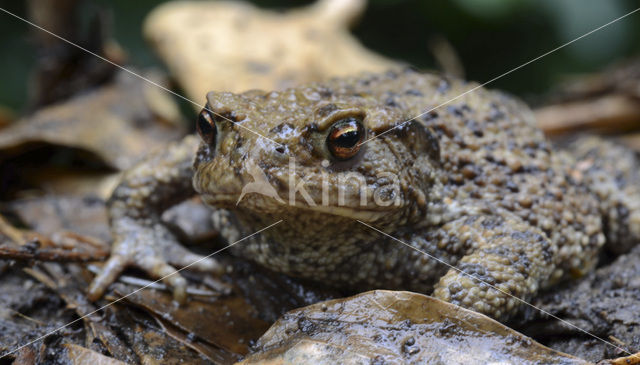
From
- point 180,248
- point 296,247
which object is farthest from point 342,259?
point 180,248

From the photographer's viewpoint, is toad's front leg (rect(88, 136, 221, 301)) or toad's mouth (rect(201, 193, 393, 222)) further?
toad's front leg (rect(88, 136, 221, 301))

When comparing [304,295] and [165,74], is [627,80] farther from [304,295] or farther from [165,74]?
[165,74]

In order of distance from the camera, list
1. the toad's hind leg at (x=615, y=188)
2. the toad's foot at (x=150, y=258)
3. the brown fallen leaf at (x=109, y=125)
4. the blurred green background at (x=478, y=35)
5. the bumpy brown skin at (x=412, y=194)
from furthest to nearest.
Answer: the blurred green background at (x=478, y=35) < the brown fallen leaf at (x=109, y=125) < the toad's hind leg at (x=615, y=188) < the toad's foot at (x=150, y=258) < the bumpy brown skin at (x=412, y=194)

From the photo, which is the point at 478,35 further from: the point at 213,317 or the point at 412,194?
the point at 213,317

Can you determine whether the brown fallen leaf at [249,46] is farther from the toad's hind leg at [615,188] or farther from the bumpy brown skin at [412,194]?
the toad's hind leg at [615,188]

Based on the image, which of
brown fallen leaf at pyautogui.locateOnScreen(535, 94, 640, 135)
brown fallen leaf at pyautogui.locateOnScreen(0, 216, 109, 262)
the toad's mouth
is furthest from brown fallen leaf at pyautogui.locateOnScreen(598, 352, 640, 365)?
brown fallen leaf at pyautogui.locateOnScreen(535, 94, 640, 135)

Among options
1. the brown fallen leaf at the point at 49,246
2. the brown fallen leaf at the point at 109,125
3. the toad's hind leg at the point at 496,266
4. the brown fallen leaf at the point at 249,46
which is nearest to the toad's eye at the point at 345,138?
the toad's hind leg at the point at 496,266

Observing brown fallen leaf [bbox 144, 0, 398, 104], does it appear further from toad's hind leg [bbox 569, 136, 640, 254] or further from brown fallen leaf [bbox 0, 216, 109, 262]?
toad's hind leg [bbox 569, 136, 640, 254]
